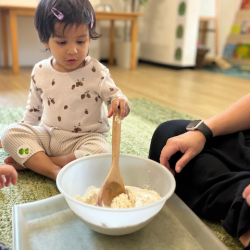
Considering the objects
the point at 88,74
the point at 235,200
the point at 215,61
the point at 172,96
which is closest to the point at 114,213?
the point at 235,200

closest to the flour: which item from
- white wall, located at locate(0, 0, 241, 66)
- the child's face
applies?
the child's face

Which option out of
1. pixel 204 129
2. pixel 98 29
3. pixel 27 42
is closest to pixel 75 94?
pixel 204 129

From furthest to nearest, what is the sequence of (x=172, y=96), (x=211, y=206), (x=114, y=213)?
(x=172, y=96) < (x=211, y=206) < (x=114, y=213)

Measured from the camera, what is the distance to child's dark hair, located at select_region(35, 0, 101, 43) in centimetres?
71

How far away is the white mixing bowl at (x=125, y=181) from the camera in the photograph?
18.8 inches

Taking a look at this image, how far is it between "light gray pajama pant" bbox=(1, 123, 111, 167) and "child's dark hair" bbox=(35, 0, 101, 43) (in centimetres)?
26

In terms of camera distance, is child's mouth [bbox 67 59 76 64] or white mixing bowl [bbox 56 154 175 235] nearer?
white mixing bowl [bbox 56 154 175 235]

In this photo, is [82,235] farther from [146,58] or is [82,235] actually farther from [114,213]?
[146,58]

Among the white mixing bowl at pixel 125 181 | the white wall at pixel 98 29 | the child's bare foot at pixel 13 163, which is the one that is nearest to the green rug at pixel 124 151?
the child's bare foot at pixel 13 163

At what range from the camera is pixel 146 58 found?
346 centimetres

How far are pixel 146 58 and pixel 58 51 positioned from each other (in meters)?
2.81

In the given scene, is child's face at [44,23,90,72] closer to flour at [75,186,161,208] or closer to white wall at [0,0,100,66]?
flour at [75,186,161,208]

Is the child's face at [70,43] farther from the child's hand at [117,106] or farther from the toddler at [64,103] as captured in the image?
the child's hand at [117,106]

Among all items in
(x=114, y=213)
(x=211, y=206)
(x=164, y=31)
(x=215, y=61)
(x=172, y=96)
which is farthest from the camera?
(x=215, y=61)
